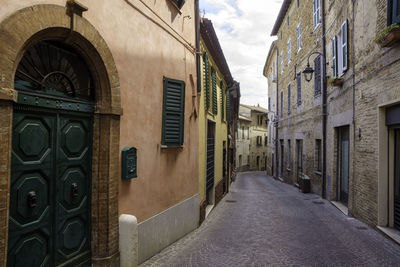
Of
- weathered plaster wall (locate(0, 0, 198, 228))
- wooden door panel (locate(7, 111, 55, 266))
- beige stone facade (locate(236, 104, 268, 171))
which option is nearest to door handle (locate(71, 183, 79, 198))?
wooden door panel (locate(7, 111, 55, 266))

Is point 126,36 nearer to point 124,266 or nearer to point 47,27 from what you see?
point 47,27

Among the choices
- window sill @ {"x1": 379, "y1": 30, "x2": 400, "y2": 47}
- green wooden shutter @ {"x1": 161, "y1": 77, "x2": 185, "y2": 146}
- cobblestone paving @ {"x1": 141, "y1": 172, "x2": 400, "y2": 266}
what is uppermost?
window sill @ {"x1": 379, "y1": 30, "x2": 400, "y2": 47}

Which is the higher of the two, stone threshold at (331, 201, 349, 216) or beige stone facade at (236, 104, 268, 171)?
beige stone facade at (236, 104, 268, 171)

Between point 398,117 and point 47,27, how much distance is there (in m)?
6.41

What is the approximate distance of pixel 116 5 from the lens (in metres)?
4.55

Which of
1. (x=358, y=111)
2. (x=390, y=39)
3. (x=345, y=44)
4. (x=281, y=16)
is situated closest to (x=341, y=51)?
(x=345, y=44)

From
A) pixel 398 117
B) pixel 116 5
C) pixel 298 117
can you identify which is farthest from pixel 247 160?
pixel 116 5

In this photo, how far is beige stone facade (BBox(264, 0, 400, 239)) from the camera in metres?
6.96

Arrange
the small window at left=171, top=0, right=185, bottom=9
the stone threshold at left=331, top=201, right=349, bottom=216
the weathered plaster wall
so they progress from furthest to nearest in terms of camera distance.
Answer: the stone threshold at left=331, top=201, right=349, bottom=216
the small window at left=171, top=0, right=185, bottom=9
the weathered plaster wall

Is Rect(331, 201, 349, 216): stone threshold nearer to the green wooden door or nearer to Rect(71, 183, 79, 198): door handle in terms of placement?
the green wooden door

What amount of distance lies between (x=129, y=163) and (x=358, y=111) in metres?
6.56

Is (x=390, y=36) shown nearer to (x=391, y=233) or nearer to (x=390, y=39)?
(x=390, y=39)

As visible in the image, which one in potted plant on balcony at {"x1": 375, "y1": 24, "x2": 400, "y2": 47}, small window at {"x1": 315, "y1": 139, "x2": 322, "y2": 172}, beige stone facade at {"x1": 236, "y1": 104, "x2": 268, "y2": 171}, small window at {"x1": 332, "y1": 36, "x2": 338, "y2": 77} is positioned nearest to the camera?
potted plant on balcony at {"x1": 375, "y1": 24, "x2": 400, "y2": 47}

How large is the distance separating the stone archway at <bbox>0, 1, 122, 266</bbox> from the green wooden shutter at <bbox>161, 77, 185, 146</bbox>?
168 cm
